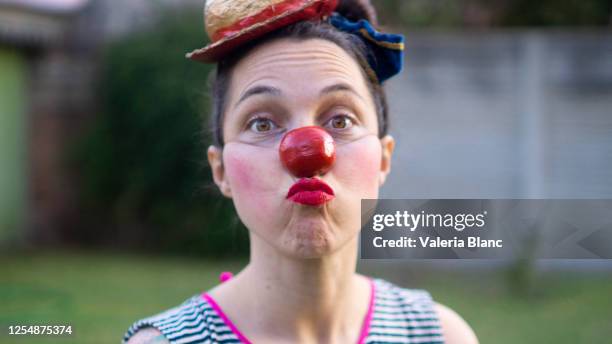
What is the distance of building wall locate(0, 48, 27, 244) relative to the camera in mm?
6848

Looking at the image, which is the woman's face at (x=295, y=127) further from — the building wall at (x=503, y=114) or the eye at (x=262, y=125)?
the building wall at (x=503, y=114)

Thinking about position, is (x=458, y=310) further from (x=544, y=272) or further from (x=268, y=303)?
(x=268, y=303)

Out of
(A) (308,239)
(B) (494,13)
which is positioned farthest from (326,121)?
(B) (494,13)

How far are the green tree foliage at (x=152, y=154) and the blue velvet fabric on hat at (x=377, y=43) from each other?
4.51 meters

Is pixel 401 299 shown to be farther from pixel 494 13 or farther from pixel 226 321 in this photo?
pixel 494 13

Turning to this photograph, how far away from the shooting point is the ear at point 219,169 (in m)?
1.79

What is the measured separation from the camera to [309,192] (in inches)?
59.8

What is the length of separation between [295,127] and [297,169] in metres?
0.11

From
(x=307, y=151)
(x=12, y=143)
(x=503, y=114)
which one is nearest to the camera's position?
(x=307, y=151)

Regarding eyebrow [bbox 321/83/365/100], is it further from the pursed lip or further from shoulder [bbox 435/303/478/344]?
shoulder [bbox 435/303/478/344]

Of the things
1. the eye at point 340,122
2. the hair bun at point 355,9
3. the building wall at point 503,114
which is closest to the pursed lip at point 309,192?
the eye at point 340,122

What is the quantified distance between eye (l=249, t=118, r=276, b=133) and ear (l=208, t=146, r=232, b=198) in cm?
20

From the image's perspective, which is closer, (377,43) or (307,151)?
(307,151)

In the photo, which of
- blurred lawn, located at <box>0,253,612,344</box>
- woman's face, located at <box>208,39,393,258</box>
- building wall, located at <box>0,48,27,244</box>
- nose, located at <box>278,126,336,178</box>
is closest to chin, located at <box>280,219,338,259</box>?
woman's face, located at <box>208,39,393,258</box>
